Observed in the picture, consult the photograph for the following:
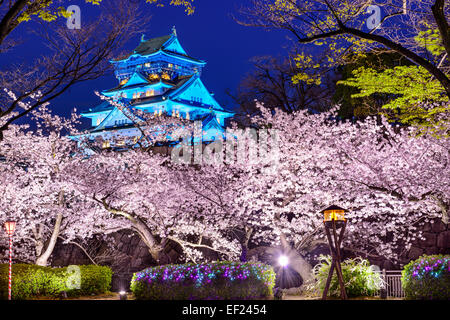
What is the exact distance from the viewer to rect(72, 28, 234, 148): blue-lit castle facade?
46750 mm

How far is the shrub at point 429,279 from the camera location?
12.4 metres

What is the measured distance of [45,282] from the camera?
1644 cm

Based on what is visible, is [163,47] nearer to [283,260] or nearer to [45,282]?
[283,260]

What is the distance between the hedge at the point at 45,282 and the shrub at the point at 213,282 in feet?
13.7

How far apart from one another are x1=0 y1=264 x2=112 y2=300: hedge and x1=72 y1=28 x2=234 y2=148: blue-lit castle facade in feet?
89.9

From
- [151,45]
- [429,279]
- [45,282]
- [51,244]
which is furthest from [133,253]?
[151,45]

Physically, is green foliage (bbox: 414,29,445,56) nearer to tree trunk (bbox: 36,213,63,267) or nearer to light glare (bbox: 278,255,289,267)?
light glare (bbox: 278,255,289,267)

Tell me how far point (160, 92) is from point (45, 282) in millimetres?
35843

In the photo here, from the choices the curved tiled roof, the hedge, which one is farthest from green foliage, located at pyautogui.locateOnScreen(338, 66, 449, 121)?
the curved tiled roof

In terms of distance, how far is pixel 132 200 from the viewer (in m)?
19.2

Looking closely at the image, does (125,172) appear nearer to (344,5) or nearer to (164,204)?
(164,204)

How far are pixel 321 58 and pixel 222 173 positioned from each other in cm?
1907
